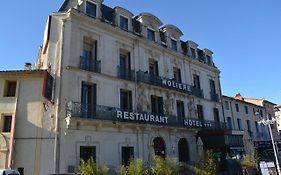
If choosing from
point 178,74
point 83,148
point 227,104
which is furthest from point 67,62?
point 227,104

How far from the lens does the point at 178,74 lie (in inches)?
985

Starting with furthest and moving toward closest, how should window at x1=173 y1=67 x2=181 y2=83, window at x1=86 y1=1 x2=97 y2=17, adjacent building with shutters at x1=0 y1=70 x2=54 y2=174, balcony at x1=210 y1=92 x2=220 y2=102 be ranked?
balcony at x1=210 y1=92 x2=220 y2=102, window at x1=173 y1=67 x2=181 y2=83, window at x1=86 y1=1 x2=97 y2=17, adjacent building with shutters at x1=0 y1=70 x2=54 y2=174

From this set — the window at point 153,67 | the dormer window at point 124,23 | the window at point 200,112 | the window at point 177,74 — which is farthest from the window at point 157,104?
the dormer window at point 124,23

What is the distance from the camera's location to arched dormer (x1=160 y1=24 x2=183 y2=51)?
24.9 m

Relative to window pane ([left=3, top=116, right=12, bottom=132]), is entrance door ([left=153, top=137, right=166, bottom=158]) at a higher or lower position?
lower

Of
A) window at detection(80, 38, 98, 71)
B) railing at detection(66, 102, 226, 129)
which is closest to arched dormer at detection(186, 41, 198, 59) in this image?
railing at detection(66, 102, 226, 129)

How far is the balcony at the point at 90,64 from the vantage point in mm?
17516

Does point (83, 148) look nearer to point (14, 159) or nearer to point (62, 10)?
point (14, 159)

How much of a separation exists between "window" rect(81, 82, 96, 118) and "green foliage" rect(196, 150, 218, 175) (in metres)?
8.76

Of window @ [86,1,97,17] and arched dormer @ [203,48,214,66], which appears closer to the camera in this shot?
window @ [86,1,97,17]

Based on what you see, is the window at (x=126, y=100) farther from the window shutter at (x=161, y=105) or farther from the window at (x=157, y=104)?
the window shutter at (x=161, y=105)

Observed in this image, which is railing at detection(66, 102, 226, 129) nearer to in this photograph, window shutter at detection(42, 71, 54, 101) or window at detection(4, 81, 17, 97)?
window shutter at detection(42, 71, 54, 101)

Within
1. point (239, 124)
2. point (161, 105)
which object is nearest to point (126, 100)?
point (161, 105)

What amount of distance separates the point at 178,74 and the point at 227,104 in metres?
13.0
